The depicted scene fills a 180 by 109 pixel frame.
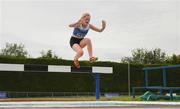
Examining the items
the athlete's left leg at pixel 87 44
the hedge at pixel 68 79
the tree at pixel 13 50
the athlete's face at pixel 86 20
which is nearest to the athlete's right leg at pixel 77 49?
the athlete's left leg at pixel 87 44

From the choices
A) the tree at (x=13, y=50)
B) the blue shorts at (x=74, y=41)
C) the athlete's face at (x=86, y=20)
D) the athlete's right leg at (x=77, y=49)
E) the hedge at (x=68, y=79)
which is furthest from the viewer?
the tree at (x=13, y=50)

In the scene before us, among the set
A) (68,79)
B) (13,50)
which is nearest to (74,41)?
(68,79)

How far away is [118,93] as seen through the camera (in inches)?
1171

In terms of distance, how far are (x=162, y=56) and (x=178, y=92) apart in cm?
2524

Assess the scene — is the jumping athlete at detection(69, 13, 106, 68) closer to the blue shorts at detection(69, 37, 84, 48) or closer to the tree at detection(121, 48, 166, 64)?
the blue shorts at detection(69, 37, 84, 48)

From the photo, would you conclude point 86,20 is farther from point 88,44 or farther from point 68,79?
point 68,79

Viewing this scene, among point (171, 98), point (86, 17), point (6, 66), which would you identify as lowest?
point (171, 98)

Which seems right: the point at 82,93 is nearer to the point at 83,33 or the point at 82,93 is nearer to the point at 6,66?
the point at 6,66

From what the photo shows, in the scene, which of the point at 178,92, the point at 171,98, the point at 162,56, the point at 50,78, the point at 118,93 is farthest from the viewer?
the point at 162,56

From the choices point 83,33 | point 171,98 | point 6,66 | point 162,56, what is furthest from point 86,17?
point 162,56

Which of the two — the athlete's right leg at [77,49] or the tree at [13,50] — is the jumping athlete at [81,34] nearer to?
the athlete's right leg at [77,49]

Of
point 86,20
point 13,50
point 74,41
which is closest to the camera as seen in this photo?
point 86,20

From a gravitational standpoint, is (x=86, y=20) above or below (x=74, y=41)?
above

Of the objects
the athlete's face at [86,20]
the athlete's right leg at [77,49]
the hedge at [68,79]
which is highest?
the athlete's face at [86,20]
